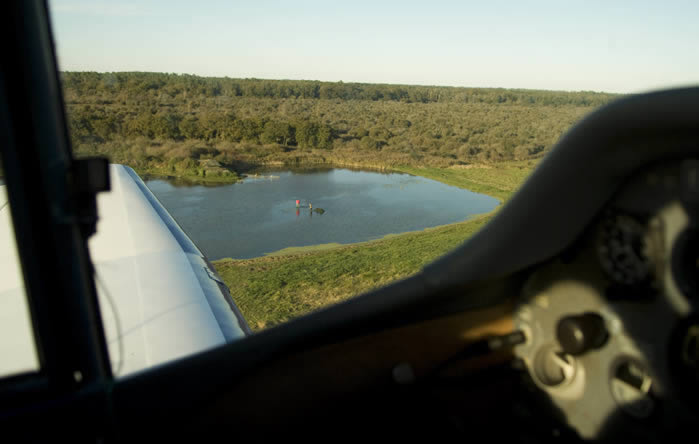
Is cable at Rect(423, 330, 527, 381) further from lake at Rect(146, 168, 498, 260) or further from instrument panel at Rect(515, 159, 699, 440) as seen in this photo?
lake at Rect(146, 168, 498, 260)

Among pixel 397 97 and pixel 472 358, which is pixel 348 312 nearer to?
pixel 472 358

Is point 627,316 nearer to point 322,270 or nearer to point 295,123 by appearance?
point 322,270

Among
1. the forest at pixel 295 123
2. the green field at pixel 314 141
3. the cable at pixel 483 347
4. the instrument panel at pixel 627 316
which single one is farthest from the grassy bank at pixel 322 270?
the instrument panel at pixel 627 316

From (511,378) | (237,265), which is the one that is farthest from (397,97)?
(511,378)

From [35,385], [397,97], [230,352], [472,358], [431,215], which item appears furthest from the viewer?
[397,97]

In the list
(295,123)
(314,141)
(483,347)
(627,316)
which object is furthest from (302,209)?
(627,316)

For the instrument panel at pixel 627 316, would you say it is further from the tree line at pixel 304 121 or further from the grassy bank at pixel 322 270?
the grassy bank at pixel 322 270

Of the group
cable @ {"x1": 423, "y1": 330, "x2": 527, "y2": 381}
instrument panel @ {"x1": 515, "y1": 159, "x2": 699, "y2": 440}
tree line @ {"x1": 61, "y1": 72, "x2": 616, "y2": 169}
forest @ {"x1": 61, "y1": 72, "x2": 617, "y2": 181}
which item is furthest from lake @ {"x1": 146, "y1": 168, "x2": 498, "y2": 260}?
instrument panel @ {"x1": 515, "y1": 159, "x2": 699, "y2": 440}
